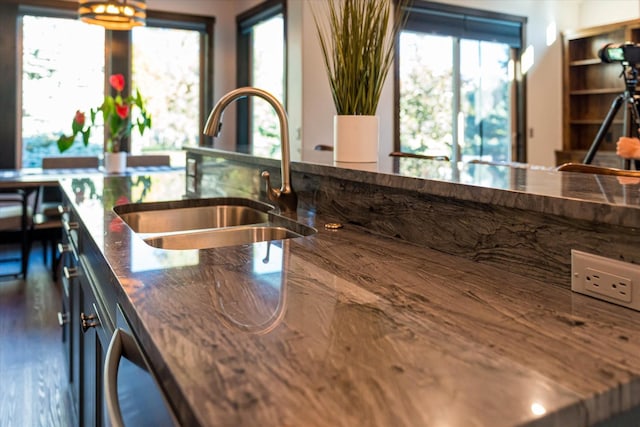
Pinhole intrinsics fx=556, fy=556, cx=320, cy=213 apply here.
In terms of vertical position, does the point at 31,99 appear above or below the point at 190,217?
above

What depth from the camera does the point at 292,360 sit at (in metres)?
0.58

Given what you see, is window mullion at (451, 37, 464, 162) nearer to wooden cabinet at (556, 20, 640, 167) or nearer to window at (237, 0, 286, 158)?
wooden cabinet at (556, 20, 640, 167)

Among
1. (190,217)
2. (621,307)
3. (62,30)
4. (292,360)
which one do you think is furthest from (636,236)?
(62,30)

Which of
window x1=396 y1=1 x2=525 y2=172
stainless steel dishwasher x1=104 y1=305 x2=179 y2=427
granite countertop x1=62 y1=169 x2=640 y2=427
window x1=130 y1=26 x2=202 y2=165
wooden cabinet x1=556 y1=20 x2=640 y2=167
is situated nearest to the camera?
granite countertop x1=62 y1=169 x2=640 y2=427

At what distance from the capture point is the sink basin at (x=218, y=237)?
53.6 inches

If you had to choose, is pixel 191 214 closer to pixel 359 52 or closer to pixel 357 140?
pixel 357 140

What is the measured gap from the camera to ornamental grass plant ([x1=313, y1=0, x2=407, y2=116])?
144cm

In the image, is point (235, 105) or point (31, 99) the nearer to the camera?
point (31, 99)

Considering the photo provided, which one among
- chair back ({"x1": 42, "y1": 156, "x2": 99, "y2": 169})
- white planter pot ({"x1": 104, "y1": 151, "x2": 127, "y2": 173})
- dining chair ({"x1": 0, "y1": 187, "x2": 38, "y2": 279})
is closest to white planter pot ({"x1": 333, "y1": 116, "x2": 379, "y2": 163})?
dining chair ({"x1": 0, "y1": 187, "x2": 38, "y2": 279})

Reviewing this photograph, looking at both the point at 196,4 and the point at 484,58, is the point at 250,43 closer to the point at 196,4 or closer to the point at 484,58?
the point at 196,4

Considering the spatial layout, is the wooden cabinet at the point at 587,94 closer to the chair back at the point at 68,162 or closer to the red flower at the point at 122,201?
the chair back at the point at 68,162

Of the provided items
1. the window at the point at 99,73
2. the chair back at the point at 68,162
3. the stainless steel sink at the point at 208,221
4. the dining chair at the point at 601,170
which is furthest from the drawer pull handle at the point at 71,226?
the window at the point at 99,73

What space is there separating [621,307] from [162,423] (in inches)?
24.1

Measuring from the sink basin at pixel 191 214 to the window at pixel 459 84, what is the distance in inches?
117
